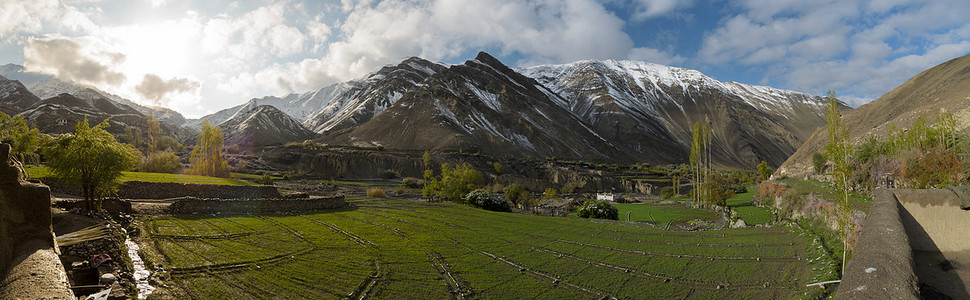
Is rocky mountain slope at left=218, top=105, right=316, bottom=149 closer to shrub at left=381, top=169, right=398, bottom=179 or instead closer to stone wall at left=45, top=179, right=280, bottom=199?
shrub at left=381, top=169, right=398, bottom=179

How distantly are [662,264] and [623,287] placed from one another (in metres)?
3.65

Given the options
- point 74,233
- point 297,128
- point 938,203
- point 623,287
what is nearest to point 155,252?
point 74,233

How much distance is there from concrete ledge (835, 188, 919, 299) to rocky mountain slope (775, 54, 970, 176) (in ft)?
241

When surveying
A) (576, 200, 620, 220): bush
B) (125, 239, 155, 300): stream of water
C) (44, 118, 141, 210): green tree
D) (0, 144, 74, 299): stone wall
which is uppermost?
(44, 118, 141, 210): green tree

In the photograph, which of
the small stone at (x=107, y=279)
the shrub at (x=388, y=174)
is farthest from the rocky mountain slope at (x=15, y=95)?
the small stone at (x=107, y=279)

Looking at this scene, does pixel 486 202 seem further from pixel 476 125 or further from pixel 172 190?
pixel 476 125

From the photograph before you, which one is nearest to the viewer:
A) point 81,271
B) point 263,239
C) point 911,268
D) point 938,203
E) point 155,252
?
point 911,268

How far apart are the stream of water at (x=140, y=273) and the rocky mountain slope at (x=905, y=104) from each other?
267ft

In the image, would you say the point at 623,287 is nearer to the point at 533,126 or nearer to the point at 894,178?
the point at 894,178

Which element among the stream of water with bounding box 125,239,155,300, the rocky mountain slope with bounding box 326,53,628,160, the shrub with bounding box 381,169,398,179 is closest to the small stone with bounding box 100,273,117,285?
the stream of water with bounding box 125,239,155,300

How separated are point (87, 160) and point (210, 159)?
34.8 metres

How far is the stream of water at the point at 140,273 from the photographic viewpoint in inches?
458

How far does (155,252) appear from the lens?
603 inches

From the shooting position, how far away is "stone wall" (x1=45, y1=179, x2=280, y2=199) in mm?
26422
